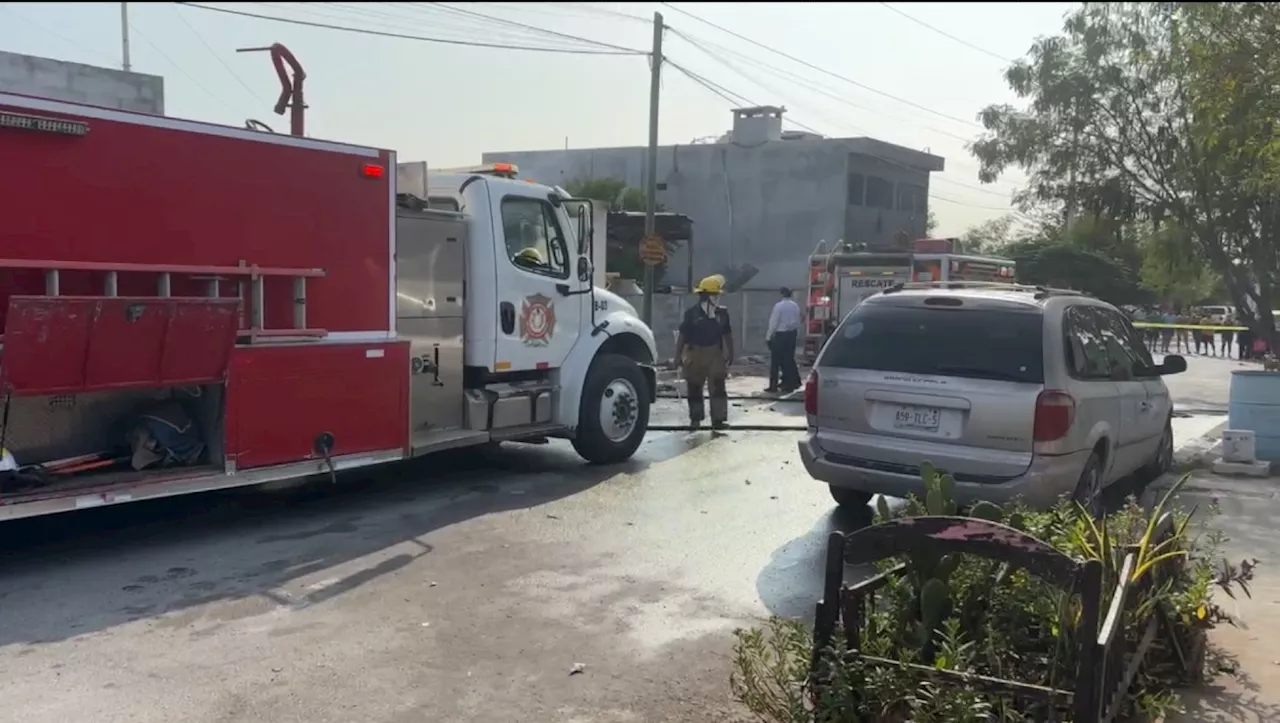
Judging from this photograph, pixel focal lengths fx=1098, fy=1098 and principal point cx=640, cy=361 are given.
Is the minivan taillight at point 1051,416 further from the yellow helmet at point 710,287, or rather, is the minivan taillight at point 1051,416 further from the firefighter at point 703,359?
the yellow helmet at point 710,287

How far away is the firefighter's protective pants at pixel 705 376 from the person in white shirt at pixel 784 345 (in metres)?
4.26

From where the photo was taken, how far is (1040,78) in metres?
22.1

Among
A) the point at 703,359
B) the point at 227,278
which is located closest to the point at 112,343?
the point at 227,278

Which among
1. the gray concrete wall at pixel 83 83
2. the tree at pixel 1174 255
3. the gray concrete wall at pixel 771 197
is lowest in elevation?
the tree at pixel 1174 255

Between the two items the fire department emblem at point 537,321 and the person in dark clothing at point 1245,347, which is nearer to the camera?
the fire department emblem at point 537,321

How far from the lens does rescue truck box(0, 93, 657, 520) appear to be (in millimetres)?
6109

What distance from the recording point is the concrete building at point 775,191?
31172 millimetres

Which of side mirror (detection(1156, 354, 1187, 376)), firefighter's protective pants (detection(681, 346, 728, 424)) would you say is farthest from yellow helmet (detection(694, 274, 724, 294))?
side mirror (detection(1156, 354, 1187, 376))

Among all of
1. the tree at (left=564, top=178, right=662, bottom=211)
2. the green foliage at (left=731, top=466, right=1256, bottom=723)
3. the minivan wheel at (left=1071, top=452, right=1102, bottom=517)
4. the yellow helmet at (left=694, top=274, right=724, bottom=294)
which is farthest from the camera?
the tree at (left=564, top=178, right=662, bottom=211)

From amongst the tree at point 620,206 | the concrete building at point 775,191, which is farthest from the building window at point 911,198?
the tree at point 620,206

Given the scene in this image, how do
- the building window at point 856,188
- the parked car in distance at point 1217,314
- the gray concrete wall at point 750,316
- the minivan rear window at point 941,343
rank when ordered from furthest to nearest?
the parked car in distance at point 1217,314 → the building window at point 856,188 → the gray concrete wall at point 750,316 → the minivan rear window at point 941,343

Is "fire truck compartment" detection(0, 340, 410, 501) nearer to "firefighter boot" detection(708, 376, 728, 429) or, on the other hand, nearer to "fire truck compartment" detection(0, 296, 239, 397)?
"fire truck compartment" detection(0, 296, 239, 397)

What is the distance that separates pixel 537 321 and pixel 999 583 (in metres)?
5.96

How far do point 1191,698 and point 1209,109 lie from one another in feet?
20.9
